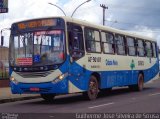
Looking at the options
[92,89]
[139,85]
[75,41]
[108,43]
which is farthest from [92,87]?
[139,85]

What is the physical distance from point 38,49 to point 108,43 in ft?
14.9

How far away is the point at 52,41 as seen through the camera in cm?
1711

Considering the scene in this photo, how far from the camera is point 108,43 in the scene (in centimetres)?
2077

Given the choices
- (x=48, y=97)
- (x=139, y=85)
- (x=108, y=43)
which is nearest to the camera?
(x=48, y=97)

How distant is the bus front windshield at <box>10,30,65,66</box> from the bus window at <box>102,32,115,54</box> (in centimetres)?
366

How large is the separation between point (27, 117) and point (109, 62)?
8.37m

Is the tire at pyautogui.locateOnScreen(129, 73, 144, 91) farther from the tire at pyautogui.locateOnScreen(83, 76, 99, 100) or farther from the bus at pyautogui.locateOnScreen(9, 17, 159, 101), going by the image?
the tire at pyautogui.locateOnScreen(83, 76, 99, 100)

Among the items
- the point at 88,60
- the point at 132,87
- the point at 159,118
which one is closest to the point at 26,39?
the point at 88,60

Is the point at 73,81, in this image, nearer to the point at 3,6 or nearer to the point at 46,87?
the point at 46,87

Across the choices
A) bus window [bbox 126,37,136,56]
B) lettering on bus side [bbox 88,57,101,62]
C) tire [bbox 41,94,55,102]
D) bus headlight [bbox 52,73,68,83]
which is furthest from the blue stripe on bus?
bus window [bbox 126,37,136,56]

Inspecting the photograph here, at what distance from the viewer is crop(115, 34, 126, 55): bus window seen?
22031 millimetres

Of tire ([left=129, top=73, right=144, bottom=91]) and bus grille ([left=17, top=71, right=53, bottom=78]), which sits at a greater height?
bus grille ([left=17, top=71, right=53, bottom=78])

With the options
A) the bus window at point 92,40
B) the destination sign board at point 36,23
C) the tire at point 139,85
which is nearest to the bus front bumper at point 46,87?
the destination sign board at point 36,23

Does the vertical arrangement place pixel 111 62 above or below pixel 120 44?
below
